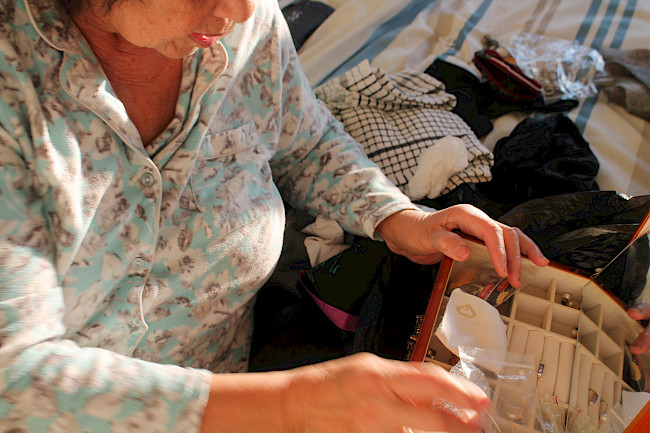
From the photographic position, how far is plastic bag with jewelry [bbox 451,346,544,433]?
58 cm

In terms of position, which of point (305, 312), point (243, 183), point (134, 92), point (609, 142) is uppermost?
point (134, 92)

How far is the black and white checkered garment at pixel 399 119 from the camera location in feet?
3.70

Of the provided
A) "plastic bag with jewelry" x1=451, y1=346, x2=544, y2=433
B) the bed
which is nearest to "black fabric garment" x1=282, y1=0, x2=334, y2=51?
the bed

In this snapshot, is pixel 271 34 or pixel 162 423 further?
pixel 271 34

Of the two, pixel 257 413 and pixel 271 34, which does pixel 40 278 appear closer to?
pixel 257 413

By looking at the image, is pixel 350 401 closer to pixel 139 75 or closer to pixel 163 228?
pixel 163 228

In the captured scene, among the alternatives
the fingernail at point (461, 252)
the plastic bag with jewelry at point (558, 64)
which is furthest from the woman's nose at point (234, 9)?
the plastic bag with jewelry at point (558, 64)

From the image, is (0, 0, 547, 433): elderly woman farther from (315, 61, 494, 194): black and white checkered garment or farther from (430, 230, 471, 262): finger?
(315, 61, 494, 194): black and white checkered garment

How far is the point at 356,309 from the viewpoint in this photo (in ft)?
2.89

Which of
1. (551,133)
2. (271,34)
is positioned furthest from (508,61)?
(271,34)

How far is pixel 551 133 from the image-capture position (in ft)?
3.88

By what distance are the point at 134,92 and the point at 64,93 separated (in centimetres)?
10

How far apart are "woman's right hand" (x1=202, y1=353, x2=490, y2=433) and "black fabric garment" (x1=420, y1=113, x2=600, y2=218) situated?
628mm

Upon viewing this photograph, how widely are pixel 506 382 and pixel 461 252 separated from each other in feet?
0.64
